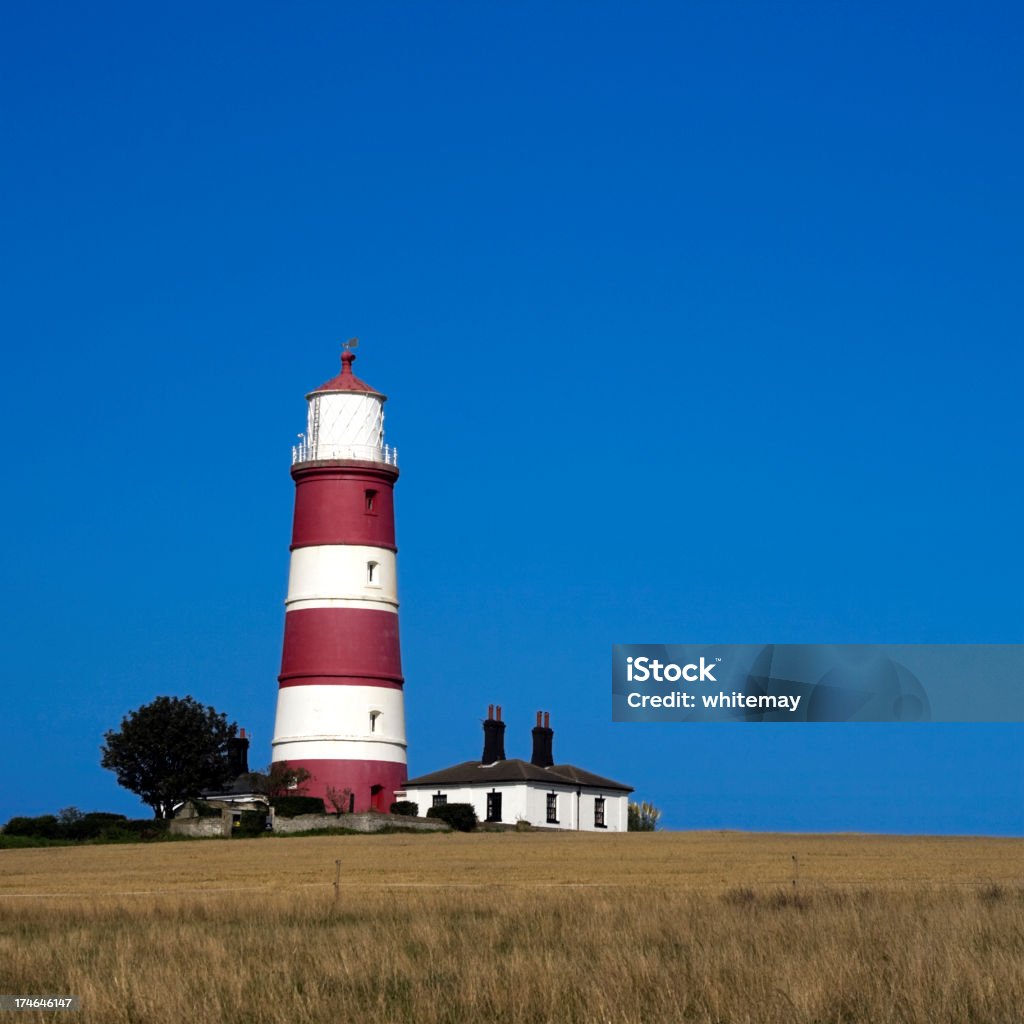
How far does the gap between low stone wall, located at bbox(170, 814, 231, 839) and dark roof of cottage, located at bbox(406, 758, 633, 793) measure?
7.88m

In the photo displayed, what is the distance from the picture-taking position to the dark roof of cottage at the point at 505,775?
60625mm

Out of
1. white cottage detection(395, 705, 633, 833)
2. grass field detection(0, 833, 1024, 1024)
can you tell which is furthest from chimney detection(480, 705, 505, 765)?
grass field detection(0, 833, 1024, 1024)

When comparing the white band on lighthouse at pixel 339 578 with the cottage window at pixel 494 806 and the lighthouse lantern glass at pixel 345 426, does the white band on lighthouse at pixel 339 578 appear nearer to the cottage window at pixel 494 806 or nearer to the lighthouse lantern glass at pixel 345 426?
the lighthouse lantern glass at pixel 345 426

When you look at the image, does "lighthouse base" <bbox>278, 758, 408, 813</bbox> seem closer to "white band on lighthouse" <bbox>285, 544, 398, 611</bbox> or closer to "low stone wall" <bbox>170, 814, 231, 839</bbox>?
"low stone wall" <bbox>170, 814, 231, 839</bbox>

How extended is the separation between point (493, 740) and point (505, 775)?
10.0 feet

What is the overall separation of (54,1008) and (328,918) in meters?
9.33

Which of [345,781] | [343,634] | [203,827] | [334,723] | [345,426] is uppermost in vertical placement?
[345,426]

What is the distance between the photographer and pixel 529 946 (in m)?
17.6

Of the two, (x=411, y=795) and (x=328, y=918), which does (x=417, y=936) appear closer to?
(x=328, y=918)

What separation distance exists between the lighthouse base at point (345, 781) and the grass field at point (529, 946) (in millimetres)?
18725

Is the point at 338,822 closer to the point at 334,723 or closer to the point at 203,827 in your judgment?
the point at 334,723

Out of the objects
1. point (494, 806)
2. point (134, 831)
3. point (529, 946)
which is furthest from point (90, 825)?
point (529, 946)

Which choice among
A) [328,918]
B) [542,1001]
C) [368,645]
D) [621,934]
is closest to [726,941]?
[621,934]

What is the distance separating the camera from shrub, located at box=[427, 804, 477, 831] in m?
56.4
